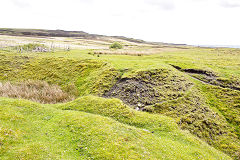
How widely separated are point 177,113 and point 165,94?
3.79 meters

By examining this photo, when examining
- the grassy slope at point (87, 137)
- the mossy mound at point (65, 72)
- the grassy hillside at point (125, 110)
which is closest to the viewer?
the grassy slope at point (87, 137)

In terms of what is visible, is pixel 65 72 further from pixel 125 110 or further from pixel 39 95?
pixel 125 110

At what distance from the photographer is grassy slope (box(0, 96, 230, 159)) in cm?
1035

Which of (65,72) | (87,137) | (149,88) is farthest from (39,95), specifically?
(149,88)

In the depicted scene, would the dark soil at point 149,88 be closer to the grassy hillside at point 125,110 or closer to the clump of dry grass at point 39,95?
the grassy hillside at point 125,110

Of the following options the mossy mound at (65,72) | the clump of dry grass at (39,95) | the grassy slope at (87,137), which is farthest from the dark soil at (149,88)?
the clump of dry grass at (39,95)

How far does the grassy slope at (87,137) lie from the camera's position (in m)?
10.4

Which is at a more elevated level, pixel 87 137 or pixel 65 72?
pixel 65 72

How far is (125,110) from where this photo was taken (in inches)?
698

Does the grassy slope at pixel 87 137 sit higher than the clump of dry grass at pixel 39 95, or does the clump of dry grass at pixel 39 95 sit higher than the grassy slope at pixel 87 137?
the grassy slope at pixel 87 137

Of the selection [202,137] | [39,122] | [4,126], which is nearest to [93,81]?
[39,122]

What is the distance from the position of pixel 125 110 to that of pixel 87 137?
6485 millimetres

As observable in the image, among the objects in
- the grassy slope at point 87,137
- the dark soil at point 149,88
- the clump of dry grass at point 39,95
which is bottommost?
the clump of dry grass at point 39,95

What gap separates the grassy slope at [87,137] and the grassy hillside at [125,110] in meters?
0.06
